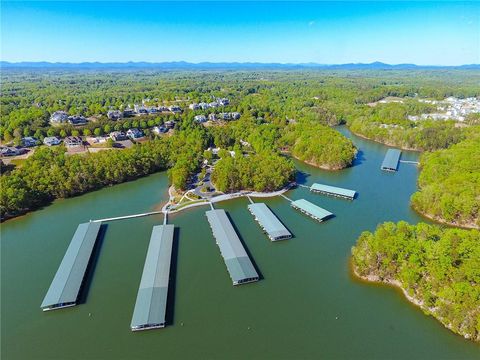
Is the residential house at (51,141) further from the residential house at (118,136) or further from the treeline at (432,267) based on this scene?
the treeline at (432,267)

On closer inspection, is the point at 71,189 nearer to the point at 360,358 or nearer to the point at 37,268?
the point at 37,268

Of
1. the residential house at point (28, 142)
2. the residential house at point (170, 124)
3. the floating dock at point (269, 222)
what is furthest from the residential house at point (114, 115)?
the floating dock at point (269, 222)

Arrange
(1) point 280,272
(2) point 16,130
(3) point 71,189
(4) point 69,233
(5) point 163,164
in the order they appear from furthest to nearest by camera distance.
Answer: (2) point 16,130, (5) point 163,164, (3) point 71,189, (4) point 69,233, (1) point 280,272

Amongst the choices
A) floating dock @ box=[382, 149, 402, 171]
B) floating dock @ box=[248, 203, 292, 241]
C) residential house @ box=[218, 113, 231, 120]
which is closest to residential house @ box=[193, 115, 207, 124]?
residential house @ box=[218, 113, 231, 120]

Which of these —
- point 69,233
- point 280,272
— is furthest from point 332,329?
point 69,233

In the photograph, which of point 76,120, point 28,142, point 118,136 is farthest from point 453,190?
point 76,120

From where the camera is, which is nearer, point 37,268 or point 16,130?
point 37,268

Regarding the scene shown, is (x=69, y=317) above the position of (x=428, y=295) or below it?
below
